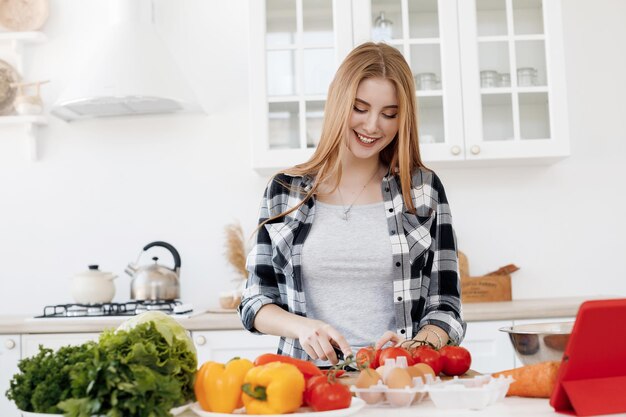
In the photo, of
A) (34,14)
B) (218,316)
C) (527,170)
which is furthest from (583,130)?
(34,14)

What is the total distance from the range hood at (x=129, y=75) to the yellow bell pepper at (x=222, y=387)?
2143 mm

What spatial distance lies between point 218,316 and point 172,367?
1761 millimetres

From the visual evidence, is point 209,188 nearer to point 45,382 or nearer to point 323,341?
point 323,341

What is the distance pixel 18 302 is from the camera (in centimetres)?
345

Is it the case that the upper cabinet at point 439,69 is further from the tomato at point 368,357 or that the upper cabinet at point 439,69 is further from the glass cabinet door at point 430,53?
the tomato at point 368,357

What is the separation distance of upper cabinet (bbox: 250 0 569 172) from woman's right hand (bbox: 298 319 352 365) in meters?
1.64

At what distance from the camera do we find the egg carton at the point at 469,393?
3.63 feet

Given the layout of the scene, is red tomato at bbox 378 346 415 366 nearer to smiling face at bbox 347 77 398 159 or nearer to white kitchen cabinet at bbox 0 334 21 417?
smiling face at bbox 347 77 398 159

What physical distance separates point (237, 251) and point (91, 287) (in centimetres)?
66

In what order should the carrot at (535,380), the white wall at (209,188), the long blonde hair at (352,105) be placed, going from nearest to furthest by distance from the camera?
1. the carrot at (535,380)
2. the long blonde hair at (352,105)
3. the white wall at (209,188)

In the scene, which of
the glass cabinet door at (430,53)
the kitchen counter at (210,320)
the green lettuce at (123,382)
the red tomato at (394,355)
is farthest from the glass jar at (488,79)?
the green lettuce at (123,382)

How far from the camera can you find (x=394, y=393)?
1154mm

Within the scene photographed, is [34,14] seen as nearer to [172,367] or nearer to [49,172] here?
[49,172]

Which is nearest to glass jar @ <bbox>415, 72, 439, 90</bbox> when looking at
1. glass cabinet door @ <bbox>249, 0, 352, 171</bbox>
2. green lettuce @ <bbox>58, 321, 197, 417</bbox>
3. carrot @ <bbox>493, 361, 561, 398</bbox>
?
glass cabinet door @ <bbox>249, 0, 352, 171</bbox>
